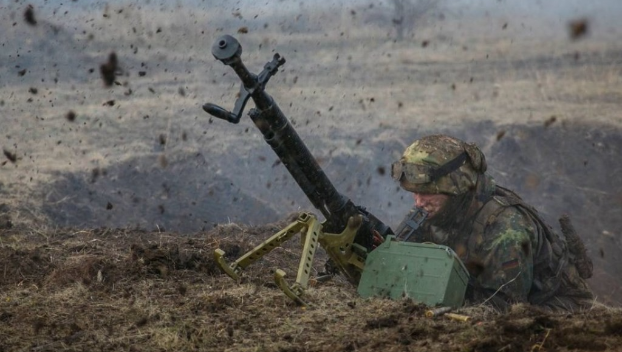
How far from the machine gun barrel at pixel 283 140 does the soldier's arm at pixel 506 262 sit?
2.73ft

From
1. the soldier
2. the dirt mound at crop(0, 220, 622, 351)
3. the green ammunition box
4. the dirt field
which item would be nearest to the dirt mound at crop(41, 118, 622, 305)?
the dirt field

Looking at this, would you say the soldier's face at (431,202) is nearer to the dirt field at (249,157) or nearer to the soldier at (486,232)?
the soldier at (486,232)

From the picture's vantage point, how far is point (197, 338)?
20.5 feet

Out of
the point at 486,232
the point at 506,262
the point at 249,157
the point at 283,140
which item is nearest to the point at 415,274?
the point at 506,262

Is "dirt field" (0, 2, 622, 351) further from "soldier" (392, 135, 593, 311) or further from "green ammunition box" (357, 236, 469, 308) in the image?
"soldier" (392, 135, 593, 311)

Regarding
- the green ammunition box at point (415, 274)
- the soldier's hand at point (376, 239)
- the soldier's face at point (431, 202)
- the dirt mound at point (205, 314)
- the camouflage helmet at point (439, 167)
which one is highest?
the camouflage helmet at point (439, 167)

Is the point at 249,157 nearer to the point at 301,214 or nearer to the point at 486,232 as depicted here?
the point at 486,232

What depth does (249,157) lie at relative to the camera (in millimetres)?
16047

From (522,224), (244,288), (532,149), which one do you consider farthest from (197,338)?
(532,149)

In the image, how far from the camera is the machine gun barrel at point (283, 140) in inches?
255

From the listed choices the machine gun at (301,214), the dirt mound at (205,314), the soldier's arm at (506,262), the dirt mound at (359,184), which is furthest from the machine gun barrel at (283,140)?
the dirt mound at (359,184)

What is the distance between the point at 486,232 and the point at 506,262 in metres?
0.36

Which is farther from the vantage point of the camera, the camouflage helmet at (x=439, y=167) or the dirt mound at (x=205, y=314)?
the camouflage helmet at (x=439, y=167)

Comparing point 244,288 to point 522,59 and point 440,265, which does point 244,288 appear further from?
point 522,59
